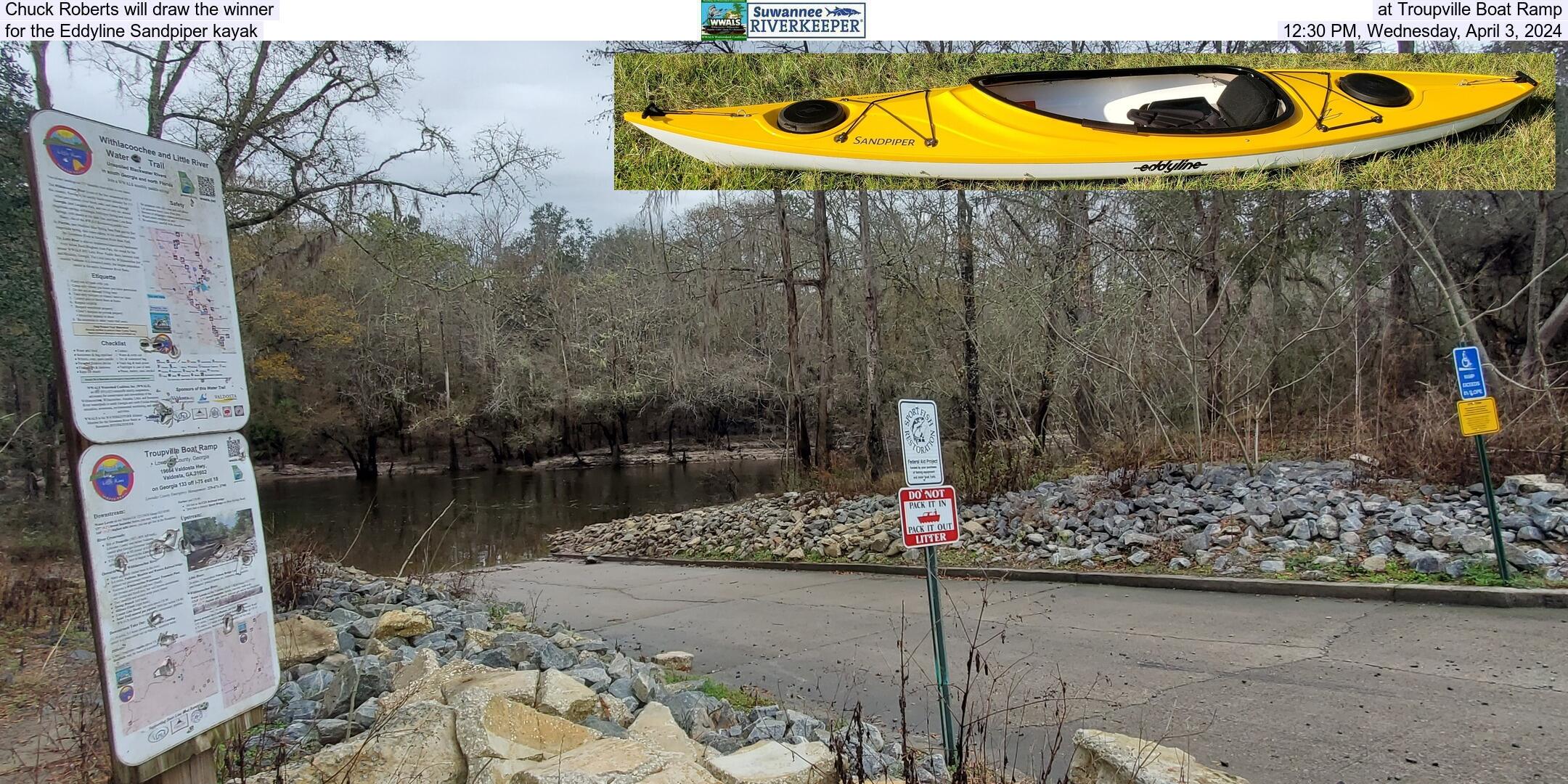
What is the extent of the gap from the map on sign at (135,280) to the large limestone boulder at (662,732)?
8.03 feet

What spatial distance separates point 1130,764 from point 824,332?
19.4m

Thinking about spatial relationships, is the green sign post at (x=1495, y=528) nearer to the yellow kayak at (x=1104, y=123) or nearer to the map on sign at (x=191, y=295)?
the yellow kayak at (x=1104, y=123)

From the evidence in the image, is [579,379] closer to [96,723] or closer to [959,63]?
[959,63]

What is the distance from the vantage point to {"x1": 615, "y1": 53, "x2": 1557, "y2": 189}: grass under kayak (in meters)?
10.9

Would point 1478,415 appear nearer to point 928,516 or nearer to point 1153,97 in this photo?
point 1153,97

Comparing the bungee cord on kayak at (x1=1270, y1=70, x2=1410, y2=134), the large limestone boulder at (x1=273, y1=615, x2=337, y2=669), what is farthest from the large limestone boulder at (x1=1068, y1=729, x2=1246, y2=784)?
the bungee cord on kayak at (x1=1270, y1=70, x2=1410, y2=134)

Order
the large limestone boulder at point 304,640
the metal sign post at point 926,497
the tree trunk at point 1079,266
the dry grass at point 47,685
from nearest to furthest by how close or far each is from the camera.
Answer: the dry grass at point 47,685
the metal sign post at point 926,497
the large limestone boulder at point 304,640
the tree trunk at point 1079,266

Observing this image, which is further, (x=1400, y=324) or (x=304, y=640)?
(x=1400, y=324)

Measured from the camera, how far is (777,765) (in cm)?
372

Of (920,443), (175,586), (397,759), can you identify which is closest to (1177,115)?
(920,443)

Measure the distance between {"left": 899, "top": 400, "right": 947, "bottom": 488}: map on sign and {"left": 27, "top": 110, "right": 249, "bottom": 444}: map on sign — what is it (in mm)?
2993

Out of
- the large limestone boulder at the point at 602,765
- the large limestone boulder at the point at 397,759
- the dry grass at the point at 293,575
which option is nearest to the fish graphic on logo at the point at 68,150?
the large limestone boulder at the point at 397,759

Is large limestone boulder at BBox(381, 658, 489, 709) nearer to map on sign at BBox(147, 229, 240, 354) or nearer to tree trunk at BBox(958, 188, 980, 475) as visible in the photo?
map on sign at BBox(147, 229, 240, 354)

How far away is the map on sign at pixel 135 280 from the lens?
2387mm
